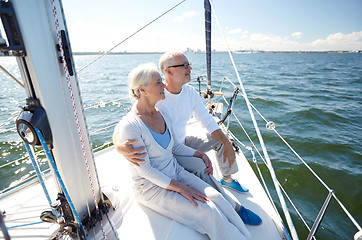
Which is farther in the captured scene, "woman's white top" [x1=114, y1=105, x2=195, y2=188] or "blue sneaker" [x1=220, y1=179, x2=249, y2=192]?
"blue sneaker" [x1=220, y1=179, x2=249, y2=192]

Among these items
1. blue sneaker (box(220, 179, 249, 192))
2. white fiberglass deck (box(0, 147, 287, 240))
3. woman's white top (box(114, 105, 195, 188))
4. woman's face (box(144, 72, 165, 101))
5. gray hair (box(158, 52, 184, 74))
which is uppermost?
gray hair (box(158, 52, 184, 74))

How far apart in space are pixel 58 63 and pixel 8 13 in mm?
241

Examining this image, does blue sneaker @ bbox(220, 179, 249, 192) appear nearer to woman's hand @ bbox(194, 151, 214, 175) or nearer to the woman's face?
woman's hand @ bbox(194, 151, 214, 175)

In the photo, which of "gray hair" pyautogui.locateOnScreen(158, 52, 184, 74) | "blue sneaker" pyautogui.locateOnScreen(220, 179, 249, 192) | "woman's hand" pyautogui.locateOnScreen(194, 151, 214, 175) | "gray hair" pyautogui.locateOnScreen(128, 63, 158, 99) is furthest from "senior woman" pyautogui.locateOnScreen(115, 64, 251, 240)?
"blue sneaker" pyautogui.locateOnScreen(220, 179, 249, 192)

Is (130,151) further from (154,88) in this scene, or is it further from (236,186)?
(236,186)

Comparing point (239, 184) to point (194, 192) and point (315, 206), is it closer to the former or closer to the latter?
point (194, 192)

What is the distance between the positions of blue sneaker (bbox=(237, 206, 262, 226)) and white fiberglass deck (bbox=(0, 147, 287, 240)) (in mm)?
35

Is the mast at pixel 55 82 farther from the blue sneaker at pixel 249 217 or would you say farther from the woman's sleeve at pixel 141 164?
the blue sneaker at pixel 249 217

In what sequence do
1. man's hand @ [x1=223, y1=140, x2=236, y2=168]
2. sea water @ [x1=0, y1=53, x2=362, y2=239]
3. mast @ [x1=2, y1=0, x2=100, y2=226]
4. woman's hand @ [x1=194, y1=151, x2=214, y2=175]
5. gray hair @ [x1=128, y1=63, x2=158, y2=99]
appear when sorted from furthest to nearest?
sea water @ [x1=0, y1=53, x2=362, y2=239] → man's hand @ [x1=223, y1=140, x2=236, y2=168] → woman's hand @ [x1=194, y1=151, x2=214, y2=175] → gray hair @ [x1=128, y1=63, x2=158, y2=99] → mast @ [x1=2, y1=0, x2=100, y2=226]

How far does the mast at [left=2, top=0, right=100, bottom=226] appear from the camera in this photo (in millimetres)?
742

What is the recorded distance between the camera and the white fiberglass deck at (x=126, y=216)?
47.5 inches

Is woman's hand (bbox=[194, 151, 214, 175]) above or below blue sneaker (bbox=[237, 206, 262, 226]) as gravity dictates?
above

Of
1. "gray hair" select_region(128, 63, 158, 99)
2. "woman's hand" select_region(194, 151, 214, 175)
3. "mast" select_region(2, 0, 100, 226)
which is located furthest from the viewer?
"woman's hand" select_region(194, 151, 214, 175)

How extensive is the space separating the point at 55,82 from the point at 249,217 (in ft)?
5.13
